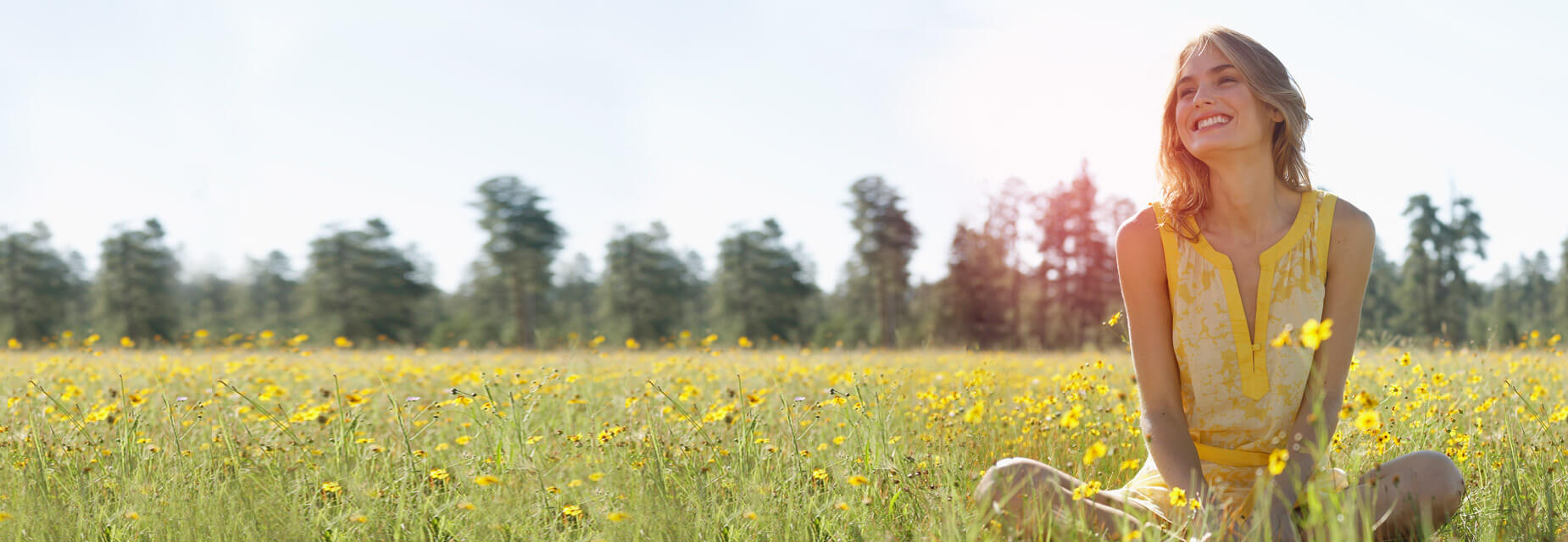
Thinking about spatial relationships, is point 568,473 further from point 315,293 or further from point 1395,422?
point 315,293

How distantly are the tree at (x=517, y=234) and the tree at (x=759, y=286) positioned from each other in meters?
8.14

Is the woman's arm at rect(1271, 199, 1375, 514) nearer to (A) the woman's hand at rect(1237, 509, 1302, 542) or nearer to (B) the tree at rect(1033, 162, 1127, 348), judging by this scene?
(A) the woman's hand at rect(1237, 509, 1302, 542)

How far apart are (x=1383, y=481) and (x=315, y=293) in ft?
124

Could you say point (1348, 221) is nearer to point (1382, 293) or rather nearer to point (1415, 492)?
point (1415, 492)

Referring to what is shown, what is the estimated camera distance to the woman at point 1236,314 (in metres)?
2.32

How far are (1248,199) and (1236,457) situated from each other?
0.80 metres

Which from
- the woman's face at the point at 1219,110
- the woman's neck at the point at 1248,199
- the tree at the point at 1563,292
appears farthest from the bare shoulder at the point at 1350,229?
the tree at the point at 1563,292

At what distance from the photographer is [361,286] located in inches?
1312

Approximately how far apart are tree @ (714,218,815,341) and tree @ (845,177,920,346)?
4387 mm

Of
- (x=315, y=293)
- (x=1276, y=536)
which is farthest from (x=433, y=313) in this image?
(x=1276, y=536)

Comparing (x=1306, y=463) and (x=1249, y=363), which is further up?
(x=1249, y=363)

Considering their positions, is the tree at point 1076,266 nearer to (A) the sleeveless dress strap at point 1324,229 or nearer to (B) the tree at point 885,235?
(B) the tree at point 885,235

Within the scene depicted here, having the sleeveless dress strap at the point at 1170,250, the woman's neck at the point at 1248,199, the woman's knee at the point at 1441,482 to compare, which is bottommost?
the woman's knee at the point at 1441,482

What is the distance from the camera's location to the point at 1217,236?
101 inches
